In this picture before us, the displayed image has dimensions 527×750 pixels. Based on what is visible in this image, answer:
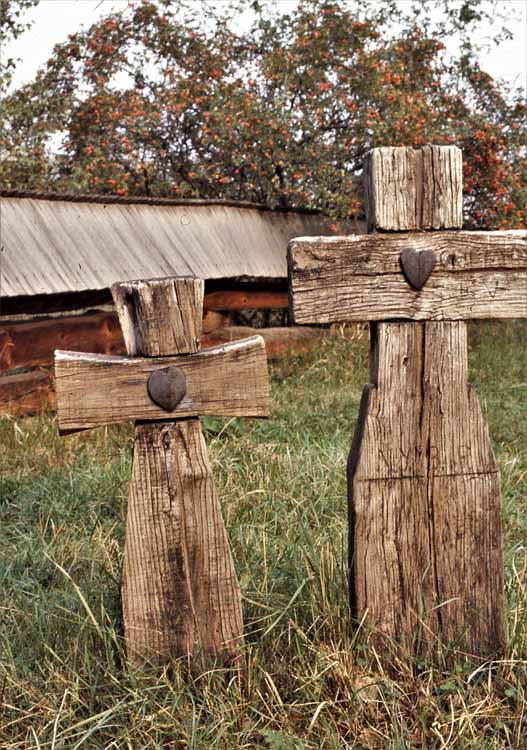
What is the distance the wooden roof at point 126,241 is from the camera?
832 cm

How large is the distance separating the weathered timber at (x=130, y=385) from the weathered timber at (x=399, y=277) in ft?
0.97

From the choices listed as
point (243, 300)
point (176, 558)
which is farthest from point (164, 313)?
point (243, 300)

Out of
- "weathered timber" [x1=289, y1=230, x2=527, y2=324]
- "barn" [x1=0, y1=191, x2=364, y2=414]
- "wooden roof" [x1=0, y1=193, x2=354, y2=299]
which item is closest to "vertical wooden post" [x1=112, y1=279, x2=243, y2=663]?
"weathered timber" [x1=289, y1=230, x2=527, y2=324]

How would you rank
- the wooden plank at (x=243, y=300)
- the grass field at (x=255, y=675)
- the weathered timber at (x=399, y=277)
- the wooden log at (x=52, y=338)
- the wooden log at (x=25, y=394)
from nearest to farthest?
the grass field at (x=255, y=675), the weathered timber at (x=399, y=277), the wooden log at (x=25, y=394), the wooden log at (x=52, y=338), the wooden plank at (x=243, y=300)

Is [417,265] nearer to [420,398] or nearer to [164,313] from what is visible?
[420,398]

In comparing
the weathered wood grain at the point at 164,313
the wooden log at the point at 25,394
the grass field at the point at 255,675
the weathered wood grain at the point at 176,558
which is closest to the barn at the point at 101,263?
the wooden log at the point at 25,394

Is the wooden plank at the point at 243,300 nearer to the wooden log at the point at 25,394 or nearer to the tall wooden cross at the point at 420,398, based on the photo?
the wooden log at the point at 25,394

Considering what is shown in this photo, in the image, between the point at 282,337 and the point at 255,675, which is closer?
the point at 255,675

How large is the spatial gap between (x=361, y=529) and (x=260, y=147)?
10312 millimetres

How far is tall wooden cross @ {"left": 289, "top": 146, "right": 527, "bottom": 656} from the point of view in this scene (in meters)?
2.82

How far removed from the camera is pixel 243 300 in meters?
11.1

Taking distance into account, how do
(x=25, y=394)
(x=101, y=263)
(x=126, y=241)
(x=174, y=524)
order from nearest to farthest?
1. (x=174, y=524)
2. (x=25, y=394)
3. (x=101, y=263)
4. (x=126, y=241)

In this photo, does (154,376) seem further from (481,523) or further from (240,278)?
(240,278)

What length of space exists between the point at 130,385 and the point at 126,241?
22.6 ft
